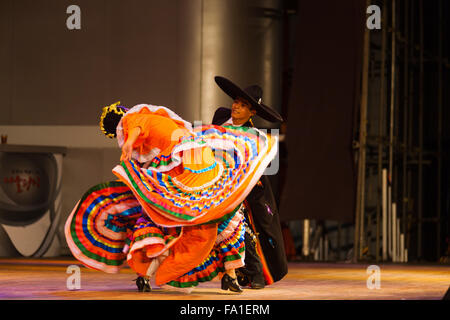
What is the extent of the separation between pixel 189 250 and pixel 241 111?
111 centimetres

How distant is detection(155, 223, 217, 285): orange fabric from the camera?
522cm

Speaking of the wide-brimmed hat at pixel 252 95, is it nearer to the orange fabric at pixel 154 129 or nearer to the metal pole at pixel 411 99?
the orange fabric at pixel 154 129

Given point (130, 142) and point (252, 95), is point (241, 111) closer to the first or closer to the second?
point (252, 95)

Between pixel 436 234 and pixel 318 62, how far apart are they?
3507mm

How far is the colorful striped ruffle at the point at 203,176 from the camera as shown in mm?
5168

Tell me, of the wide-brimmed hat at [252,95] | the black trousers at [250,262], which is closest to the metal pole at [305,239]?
the black trousers at [250,262]

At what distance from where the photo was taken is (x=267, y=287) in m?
6.00

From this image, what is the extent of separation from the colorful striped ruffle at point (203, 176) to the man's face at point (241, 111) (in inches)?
7.7

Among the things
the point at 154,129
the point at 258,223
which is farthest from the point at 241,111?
the point at 258,223

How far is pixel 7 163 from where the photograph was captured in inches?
408

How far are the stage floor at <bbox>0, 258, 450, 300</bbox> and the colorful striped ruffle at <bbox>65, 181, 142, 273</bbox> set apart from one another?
0.69ft
